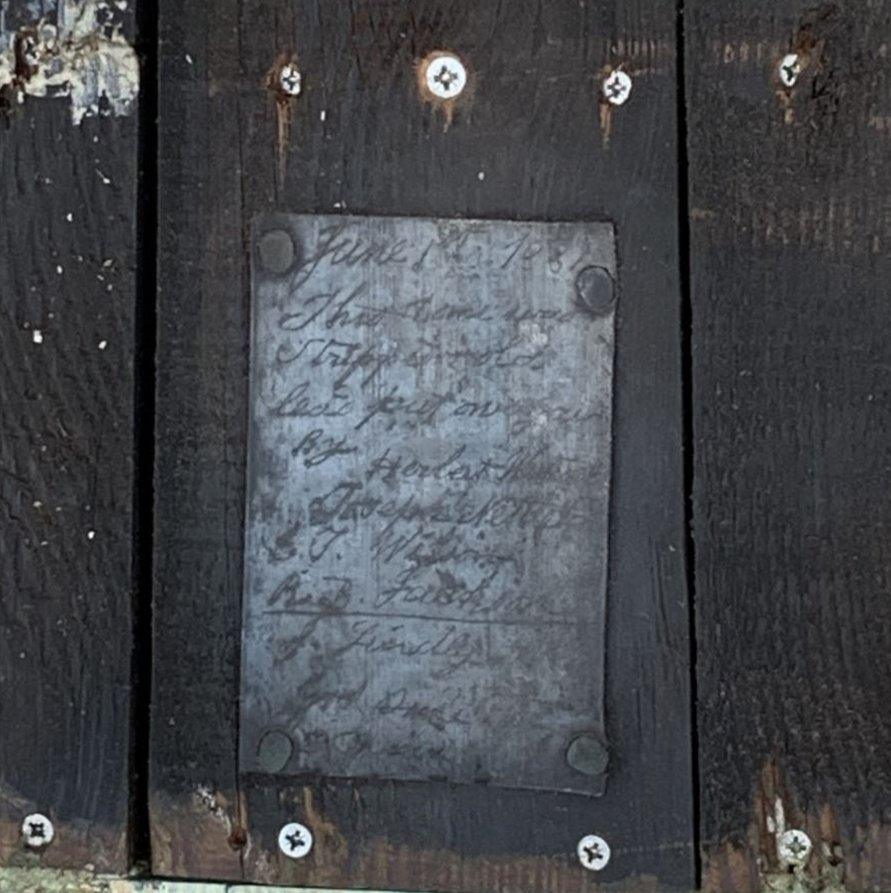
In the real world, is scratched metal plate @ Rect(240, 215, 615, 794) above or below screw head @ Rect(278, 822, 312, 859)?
above

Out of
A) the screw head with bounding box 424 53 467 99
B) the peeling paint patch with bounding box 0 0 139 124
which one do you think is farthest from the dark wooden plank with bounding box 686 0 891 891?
the peeling paint patch with bounding box 0 0 139 124

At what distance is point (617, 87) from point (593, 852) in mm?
711

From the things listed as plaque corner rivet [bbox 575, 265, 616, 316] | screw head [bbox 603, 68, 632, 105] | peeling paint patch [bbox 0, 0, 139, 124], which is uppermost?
peeling paint patch [bbox 0, 0, 139, 124]

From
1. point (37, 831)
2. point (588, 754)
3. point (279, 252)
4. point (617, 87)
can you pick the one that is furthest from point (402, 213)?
point (37, 831)

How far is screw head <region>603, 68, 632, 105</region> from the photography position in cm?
132

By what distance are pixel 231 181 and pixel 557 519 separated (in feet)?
1.45

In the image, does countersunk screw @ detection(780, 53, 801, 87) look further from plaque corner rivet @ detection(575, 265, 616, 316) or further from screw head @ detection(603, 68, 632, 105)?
plaque corner rivet @ detection(575, 265, 616, 316)

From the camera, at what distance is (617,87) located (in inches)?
52.0

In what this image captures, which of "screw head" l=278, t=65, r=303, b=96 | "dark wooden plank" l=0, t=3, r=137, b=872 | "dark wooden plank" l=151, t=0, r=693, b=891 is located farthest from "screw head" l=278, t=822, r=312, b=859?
"screw head" l=278, t=65, r=303, b=96

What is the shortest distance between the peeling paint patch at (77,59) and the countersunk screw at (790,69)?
61 cm

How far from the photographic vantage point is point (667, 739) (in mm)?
1313

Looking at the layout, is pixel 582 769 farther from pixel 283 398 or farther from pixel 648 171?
pixel 648 171

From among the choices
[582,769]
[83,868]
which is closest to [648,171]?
[582,769]

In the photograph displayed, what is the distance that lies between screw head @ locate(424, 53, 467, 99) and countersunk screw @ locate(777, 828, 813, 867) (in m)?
0.75
